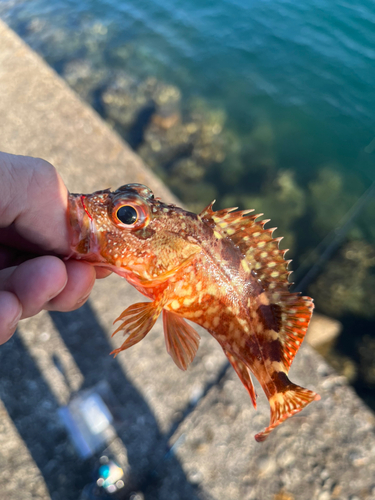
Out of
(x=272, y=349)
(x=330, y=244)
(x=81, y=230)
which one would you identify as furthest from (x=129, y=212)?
(x=330, y=244)

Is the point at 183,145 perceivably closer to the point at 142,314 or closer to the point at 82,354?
the point at 82,354

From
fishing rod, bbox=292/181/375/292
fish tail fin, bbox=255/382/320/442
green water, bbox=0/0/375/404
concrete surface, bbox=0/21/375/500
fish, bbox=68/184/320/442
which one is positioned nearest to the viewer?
fish tail fin, bbox=255/382/320/442

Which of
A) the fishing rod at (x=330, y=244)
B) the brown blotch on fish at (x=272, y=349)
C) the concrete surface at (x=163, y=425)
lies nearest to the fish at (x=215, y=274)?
the brown blotch on fish at (x=272, y=349)

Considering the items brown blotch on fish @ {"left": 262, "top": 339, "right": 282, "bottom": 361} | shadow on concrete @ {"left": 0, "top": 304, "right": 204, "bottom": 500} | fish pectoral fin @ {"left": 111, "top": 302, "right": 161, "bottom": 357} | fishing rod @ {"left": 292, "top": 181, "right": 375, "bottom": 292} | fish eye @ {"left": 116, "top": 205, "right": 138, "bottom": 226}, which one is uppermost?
fish eye @ {"left": 116, "top": 205, "right": 138, "bottom": 226}

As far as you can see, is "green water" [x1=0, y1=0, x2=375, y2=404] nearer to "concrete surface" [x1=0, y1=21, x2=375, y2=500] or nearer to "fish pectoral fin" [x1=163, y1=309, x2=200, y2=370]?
"concrete surface" [x1=0, y1=21, x2=375, y2=500]

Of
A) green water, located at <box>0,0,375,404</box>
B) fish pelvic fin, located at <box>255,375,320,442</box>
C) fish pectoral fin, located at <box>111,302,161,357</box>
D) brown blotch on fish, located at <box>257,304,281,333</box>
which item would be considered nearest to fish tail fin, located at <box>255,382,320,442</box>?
fish pelvic fin, located at <box>255,375,320,442</box>
